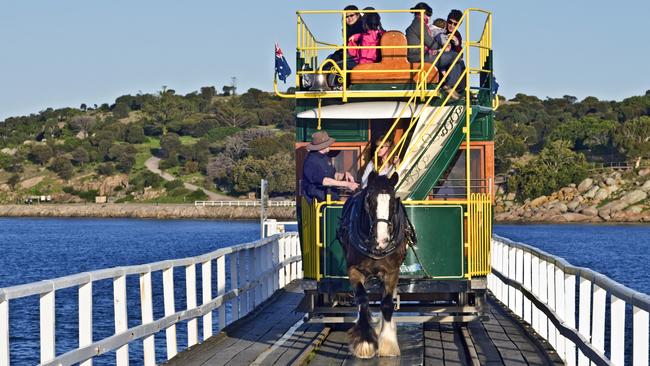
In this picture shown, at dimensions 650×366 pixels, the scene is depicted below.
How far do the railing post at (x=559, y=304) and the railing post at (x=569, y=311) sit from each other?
78 millimetres

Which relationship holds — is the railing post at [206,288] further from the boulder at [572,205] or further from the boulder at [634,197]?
the boulder at [572,205]

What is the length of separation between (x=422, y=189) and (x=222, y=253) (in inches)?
110

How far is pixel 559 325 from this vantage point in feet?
49.8

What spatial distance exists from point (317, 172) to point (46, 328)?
663 cm

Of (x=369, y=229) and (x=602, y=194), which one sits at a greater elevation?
(x=369, y=229)

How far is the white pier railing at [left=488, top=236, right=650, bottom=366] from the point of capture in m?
10.9

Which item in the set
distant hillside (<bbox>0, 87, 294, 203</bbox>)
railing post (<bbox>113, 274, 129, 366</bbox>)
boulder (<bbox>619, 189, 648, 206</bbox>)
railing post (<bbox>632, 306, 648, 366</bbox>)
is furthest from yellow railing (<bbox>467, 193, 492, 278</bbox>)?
distant hillside (<bbox>0, 87, 294, 203</bbox>)

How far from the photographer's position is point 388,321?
15469 mm

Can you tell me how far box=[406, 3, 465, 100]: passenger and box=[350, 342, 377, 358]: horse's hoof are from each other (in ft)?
14.0

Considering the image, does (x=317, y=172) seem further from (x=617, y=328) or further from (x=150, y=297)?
(x=617, y=328)

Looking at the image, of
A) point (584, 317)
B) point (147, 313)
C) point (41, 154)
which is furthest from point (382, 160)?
point (41, 154)

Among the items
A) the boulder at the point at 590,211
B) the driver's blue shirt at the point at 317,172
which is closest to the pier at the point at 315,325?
the driver's blue shirt at the point at 317,172

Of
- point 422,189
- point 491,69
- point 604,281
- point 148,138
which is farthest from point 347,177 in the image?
point 148,138

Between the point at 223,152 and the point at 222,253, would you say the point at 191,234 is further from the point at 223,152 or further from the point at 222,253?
the point at 222,253
